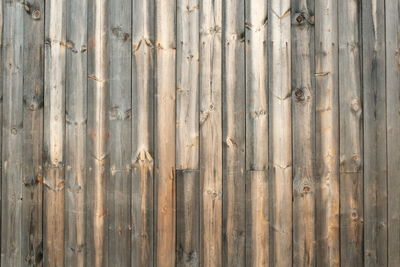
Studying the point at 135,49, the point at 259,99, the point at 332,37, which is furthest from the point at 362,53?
the point at 135,49

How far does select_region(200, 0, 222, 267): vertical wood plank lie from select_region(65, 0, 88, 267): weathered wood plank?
0.53m

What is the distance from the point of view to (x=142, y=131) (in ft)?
5.72

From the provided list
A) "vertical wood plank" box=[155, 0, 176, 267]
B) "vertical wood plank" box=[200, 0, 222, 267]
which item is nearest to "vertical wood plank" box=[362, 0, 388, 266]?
"vertical wood plank" box=[200, 0, 222, 267]

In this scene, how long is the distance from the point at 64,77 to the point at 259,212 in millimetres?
1050

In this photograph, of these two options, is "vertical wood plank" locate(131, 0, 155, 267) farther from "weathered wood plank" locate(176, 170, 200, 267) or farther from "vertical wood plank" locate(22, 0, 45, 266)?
"vertical wood plank" locate(22, 0, 45, 266)

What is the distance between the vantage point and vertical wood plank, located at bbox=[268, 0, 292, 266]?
5.61 ft

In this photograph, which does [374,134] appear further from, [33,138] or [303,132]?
[33,138]

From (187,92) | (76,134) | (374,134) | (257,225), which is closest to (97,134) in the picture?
(76,134)

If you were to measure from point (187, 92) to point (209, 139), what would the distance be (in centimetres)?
23

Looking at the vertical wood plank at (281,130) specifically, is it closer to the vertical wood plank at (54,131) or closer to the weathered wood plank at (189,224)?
the weathered wood plank at (189,224)

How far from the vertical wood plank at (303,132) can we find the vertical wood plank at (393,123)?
333 mm

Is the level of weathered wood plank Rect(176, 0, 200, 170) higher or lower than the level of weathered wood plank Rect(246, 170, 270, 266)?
higher

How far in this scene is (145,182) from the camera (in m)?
1.73

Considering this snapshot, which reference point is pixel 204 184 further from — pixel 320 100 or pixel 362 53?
pixel 362 53
